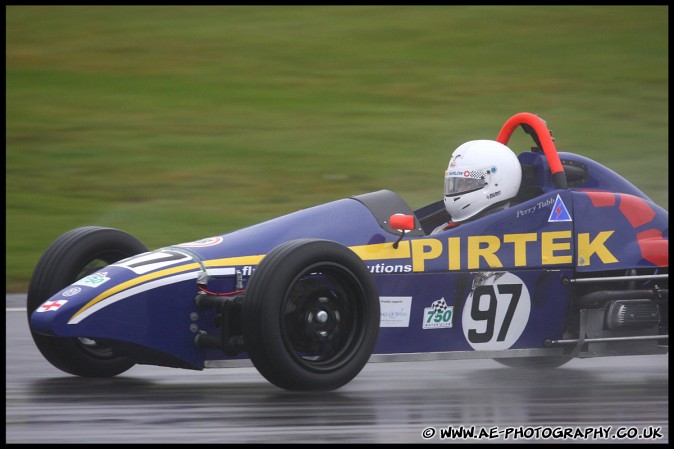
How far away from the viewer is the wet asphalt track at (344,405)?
5742 millimetres

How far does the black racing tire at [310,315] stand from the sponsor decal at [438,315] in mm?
548

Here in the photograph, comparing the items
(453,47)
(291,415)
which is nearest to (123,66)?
(453,47)

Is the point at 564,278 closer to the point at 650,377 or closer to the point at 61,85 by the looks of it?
the point at 650,377

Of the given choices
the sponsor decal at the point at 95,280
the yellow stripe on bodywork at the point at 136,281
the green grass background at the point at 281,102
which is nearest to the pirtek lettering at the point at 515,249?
the yellow stripe on bodywork at the point at 136,281

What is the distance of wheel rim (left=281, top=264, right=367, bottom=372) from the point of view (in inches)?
260

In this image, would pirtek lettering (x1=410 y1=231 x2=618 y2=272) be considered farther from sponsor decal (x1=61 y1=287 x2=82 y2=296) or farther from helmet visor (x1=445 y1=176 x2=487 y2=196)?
sponsor decal (x1=61 y1=287 x2=82 y2=296)

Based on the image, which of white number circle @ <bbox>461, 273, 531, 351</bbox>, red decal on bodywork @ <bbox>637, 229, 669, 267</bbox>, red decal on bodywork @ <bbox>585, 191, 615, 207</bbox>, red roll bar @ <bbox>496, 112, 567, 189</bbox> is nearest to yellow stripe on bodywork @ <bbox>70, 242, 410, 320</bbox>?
white number circle @ <bbox>461, 273, 531, 351</bbox>

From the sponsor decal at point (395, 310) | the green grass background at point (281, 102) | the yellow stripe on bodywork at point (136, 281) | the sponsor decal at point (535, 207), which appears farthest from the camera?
the green grass background at point (281, 102)

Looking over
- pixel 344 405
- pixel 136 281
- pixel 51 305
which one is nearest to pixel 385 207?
pixel 344 405

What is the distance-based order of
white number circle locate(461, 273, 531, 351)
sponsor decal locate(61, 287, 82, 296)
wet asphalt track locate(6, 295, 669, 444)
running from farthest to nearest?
1. white number circle locate(461, 273, 531, 351)
2. sponsor decal locate(61, 287, 82, 296)
3. wet asphalt track locate(6, 295, 669, 444)

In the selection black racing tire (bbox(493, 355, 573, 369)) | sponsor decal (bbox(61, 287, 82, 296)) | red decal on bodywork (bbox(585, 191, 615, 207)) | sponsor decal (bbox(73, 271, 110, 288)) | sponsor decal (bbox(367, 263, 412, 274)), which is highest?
red decal on bodywork (bbox(585, 191, 615, 207))

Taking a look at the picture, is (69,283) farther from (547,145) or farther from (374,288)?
(547,145)

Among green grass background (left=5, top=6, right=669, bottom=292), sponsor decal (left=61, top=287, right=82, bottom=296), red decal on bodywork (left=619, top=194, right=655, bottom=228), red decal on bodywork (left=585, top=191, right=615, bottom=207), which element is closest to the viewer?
sponsor decal (left=61, top=287, right=82, bottom=296)

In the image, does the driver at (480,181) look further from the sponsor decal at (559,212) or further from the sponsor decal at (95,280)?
the sponsor decal at (95,280)
